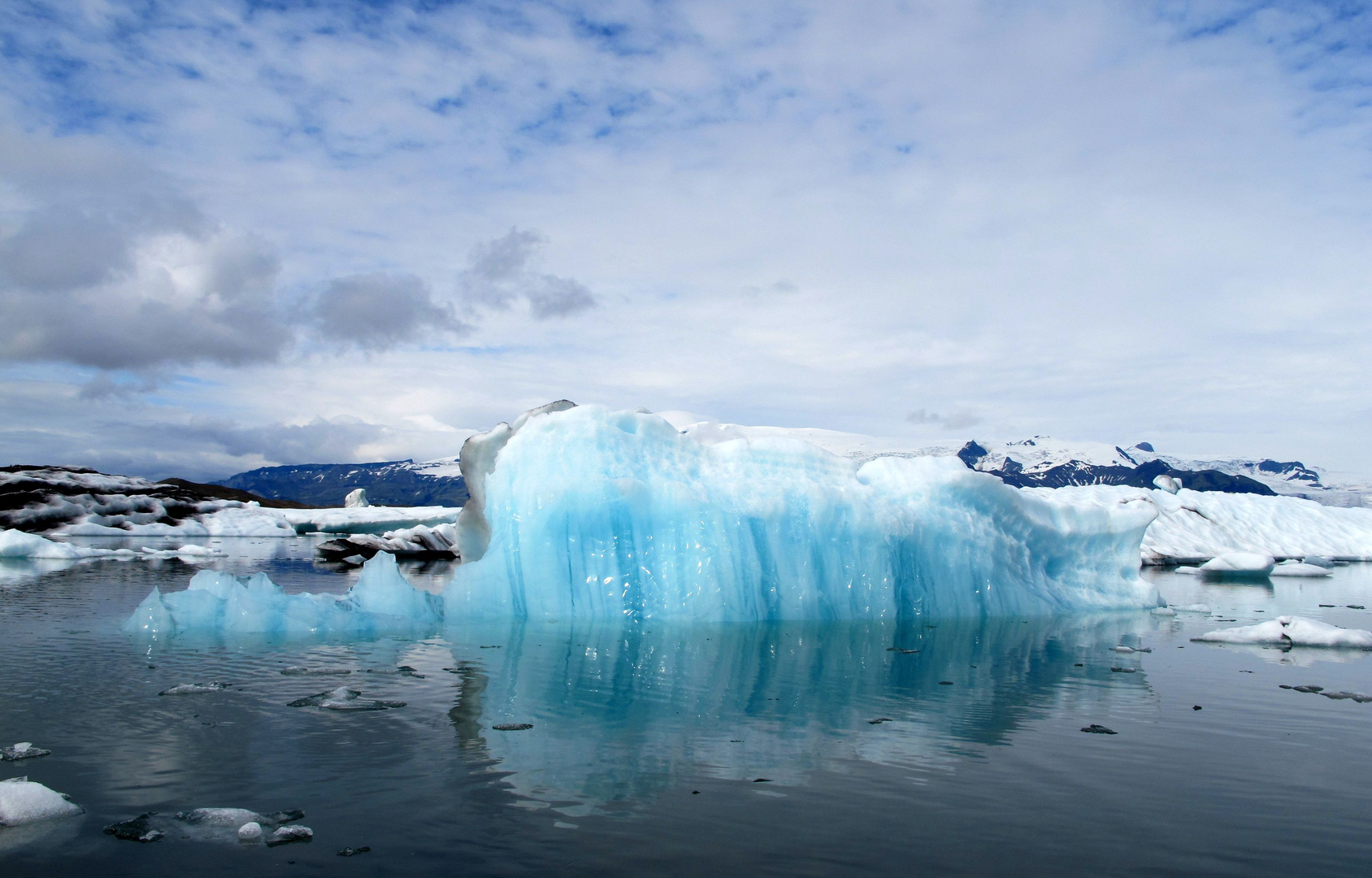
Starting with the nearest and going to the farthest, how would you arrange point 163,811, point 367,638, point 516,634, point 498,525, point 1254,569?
1. point 163,811
2. point 367,638
3. point 516,634
4. point 498,525
5. point 1254,569

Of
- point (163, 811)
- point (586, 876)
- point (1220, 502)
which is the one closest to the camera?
point (586, 876)

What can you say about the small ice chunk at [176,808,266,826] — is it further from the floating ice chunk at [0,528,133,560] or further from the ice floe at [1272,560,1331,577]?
the ice floe at [1272,560,1331,577]

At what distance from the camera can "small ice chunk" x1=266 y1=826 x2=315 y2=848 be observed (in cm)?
457

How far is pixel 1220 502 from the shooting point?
41344 millimetres

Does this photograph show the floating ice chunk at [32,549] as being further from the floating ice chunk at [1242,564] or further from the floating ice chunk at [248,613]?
the floating ice chunk at [1242,564]

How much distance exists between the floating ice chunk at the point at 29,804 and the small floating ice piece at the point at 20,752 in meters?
1.12

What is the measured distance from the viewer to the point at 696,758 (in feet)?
20.8

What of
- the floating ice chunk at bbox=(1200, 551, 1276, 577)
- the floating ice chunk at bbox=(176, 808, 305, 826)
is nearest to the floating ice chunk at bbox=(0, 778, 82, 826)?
the floating ice chunk at bbox=(176, 808, 305, 826)

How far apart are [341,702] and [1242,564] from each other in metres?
34.7

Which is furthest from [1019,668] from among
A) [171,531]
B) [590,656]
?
[171,531]

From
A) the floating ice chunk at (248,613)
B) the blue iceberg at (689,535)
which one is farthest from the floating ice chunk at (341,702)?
the blue iceberg at (689,535)

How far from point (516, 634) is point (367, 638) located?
2.14 meters

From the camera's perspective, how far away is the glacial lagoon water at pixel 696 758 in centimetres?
457

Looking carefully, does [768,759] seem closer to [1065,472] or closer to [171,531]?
[171,531]
